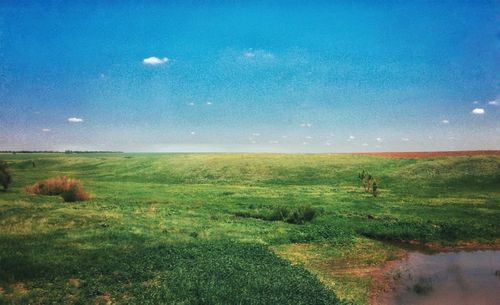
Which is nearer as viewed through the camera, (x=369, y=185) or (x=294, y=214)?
(x=294, y=214)

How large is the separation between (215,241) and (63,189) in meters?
23.1

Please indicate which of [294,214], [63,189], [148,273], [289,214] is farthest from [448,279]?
[63,189]

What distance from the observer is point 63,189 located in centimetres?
3688

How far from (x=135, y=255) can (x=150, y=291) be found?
185 inches

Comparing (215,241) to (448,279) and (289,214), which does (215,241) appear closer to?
(289,214)

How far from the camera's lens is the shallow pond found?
1505 cm

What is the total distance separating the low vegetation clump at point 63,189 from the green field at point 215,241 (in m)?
1.95

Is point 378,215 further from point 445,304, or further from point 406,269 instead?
point 445,304

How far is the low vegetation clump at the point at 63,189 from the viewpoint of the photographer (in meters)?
35.0

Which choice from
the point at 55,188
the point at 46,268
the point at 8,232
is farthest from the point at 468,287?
the point at 55,188

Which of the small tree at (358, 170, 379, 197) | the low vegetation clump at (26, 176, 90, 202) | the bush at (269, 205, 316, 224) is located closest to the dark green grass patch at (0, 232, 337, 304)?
the bush at (269, 205, 316, 224)

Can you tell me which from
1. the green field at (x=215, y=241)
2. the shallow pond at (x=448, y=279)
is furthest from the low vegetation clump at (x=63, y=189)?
the shallow pond at (x=448, y=279)

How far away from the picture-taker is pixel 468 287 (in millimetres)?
16609

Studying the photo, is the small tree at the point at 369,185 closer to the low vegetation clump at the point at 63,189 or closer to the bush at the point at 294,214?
the bush at the point at 294,214
